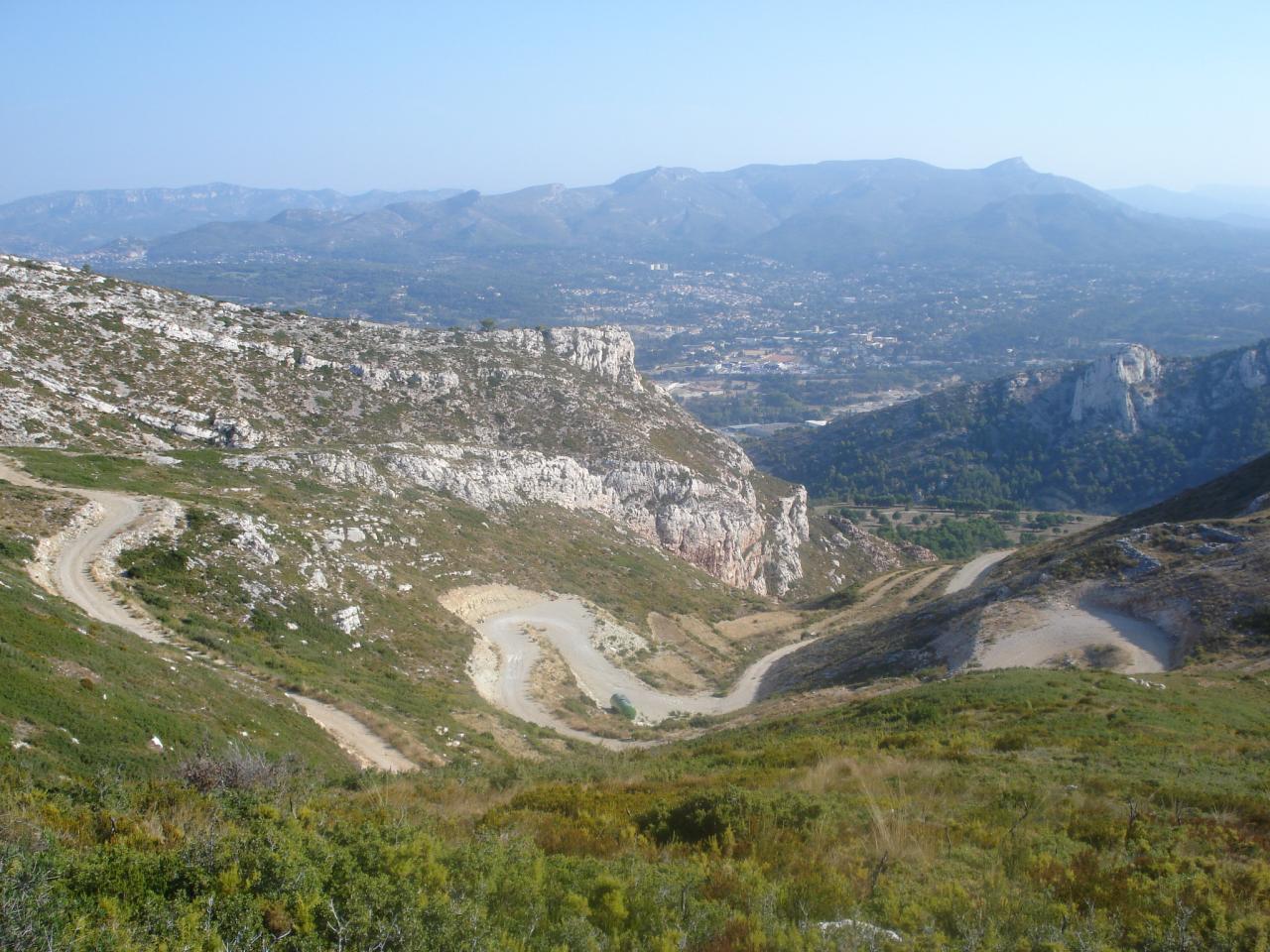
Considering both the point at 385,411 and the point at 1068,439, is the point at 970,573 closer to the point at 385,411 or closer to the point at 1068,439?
the point at 385,411

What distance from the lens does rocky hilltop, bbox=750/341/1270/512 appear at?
404 ft

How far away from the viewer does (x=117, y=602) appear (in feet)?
77.0

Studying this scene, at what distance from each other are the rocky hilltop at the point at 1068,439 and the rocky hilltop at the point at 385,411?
62.0 m

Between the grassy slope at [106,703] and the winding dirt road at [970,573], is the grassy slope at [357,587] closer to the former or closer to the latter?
the grassy slope at [106,703]

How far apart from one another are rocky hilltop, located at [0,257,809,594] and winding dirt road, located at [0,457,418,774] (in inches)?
535

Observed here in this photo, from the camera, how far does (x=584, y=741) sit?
28375mm

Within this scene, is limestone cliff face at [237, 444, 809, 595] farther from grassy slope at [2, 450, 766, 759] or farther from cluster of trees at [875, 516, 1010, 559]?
cluster of trees at [875, 516, 1010, 559]

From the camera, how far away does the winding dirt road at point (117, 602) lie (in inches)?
814

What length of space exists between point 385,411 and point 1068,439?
12191 cm

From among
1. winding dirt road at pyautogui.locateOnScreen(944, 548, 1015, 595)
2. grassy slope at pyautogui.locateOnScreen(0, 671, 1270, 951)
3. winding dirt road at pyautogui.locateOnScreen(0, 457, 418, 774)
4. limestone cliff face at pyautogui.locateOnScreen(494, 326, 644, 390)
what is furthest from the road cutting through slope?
limestone cliff face at pyautogui.locateOnScreen(494, 326, 644, 390)

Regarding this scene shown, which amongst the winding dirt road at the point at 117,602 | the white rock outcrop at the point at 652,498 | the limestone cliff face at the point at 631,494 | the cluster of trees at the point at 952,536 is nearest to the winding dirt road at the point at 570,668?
the winding dirt road at the point at 117,602

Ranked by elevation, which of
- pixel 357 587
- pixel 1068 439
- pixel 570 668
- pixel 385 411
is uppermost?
pixel 385 411

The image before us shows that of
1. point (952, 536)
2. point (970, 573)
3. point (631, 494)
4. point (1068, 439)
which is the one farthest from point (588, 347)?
point (1068, 439)

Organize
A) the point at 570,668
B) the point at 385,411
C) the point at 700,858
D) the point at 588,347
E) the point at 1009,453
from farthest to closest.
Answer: the point at 1009,453 → the point at 588,347 → the point at 385,411 → the point at 570,668 → the point at 700,858
